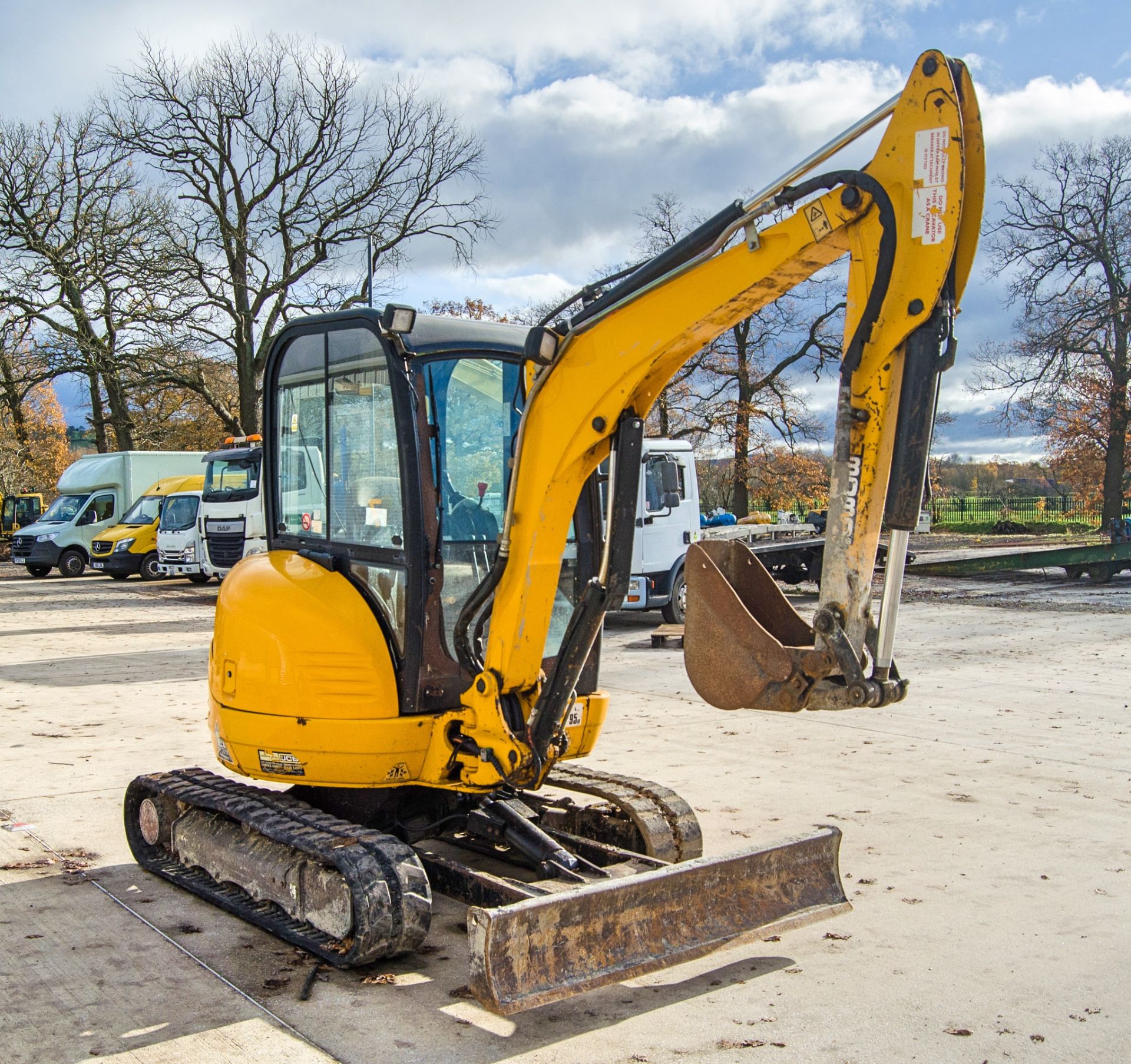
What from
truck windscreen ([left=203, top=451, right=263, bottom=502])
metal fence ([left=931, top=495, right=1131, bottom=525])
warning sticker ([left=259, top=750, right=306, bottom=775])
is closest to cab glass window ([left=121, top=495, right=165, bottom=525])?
truck windscreen ([left=203, top=451, right=263, bottom=502])

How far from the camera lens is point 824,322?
108 ft

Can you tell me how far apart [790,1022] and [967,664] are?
9.33 metres

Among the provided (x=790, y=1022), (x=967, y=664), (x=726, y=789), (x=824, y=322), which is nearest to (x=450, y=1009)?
(x=790, y=1022)

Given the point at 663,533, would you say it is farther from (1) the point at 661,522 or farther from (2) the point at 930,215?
(2) the point at 930,215

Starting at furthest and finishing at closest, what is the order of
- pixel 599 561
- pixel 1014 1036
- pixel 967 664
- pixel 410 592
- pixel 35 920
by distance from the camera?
1. pixel 967 664
2. pixel 599 561
3. pixel 35 920
4. pixel 410 592
5. pixel 1014 1036

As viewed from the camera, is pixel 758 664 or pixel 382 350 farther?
pixel 382 350

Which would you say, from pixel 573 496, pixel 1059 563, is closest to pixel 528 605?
pixel 573 496

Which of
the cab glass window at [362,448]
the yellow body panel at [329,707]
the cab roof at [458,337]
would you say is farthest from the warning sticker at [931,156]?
the yellow body panel at [329,707]

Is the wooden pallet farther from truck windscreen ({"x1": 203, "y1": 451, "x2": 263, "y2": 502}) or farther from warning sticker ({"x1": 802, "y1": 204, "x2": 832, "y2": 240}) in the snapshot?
warning sticker ({"x1": 802, "y1": 204, "x2": 832, "y2": 240})

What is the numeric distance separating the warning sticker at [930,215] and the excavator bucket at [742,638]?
1378 mm

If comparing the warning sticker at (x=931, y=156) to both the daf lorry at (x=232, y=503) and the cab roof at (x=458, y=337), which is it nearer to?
the cab roof at (x=458, y=337)

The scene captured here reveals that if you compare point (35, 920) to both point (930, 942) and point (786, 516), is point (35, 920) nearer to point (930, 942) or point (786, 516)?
point (930, 942)

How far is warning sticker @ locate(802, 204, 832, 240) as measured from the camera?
12.8 ft

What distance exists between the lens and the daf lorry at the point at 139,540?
2728 centimetres
